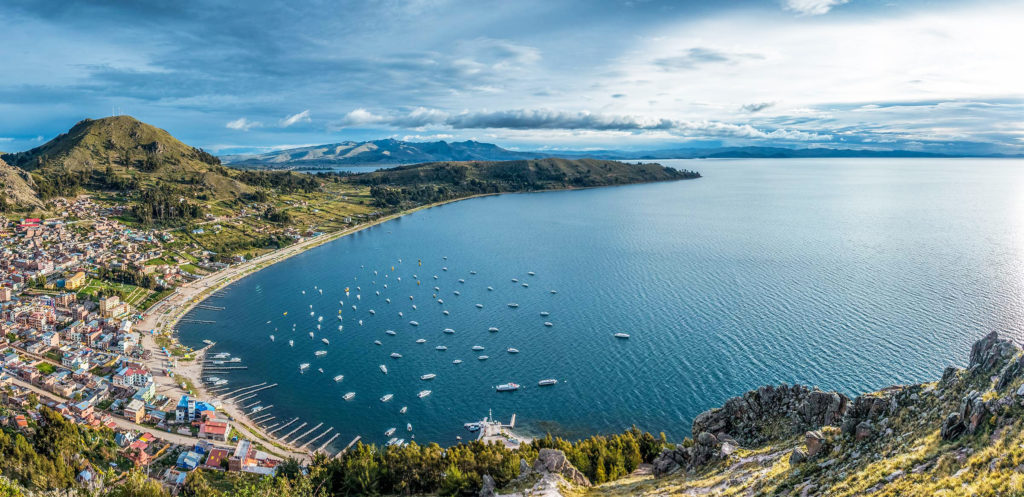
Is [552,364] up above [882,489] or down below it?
below

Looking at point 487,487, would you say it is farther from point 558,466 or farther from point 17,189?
point 17,189

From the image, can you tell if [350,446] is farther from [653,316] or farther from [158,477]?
[653,316]

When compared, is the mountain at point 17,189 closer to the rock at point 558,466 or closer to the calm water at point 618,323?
the calm water at point 618,323

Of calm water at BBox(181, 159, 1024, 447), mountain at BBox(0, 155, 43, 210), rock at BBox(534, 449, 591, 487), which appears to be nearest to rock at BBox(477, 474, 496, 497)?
rock at BBox(534, 449, 591, 487)

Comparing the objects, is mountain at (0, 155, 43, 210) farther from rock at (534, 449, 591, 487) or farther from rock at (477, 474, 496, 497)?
rock at (534, 449, 591, 487)

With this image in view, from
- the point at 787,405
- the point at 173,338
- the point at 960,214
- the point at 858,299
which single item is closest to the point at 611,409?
the point at 787,405

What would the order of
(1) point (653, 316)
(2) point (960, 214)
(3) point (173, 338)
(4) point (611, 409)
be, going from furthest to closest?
(2) point (960, 214), (1) point (653, 316), (3) point (173, 338), (4) point (611, 409)

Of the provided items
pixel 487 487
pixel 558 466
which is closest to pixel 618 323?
pixel 558 466
